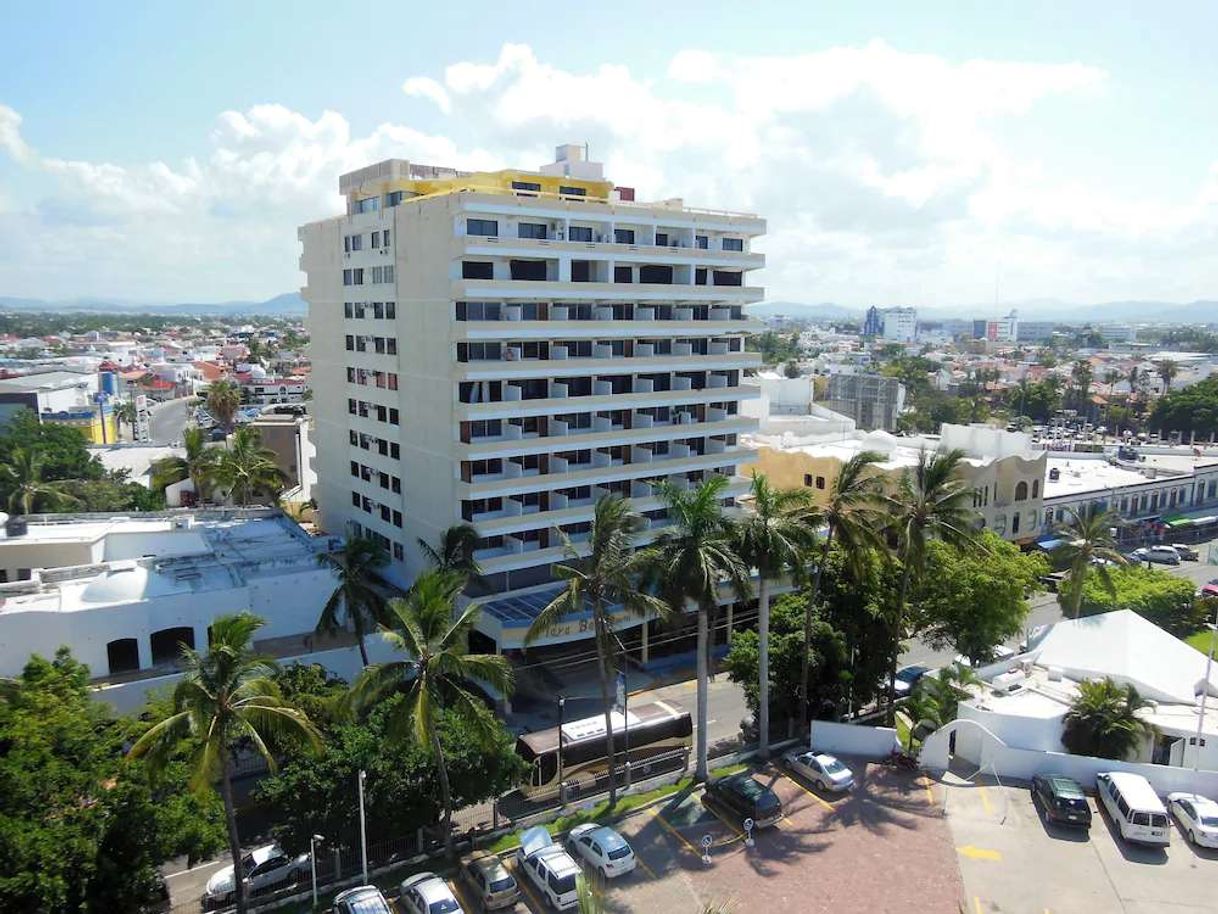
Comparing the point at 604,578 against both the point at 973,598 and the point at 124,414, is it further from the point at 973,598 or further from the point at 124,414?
the point at 124,414

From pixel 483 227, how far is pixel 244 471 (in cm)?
2863

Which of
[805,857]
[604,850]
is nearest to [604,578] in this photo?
[604,850]

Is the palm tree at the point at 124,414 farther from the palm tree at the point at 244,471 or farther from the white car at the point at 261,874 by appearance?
the white car at the point at 261,874

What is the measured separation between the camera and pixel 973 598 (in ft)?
143

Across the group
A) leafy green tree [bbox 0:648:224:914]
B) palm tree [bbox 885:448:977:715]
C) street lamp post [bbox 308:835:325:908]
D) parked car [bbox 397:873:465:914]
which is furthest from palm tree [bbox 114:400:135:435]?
palm tree [bbox 885:448:977:715]

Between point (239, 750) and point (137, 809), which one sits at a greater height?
point (137, 809)

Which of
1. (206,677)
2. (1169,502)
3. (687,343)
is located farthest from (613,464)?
(1169,502)

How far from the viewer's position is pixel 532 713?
142ft

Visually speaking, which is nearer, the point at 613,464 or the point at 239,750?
the point at 239,750

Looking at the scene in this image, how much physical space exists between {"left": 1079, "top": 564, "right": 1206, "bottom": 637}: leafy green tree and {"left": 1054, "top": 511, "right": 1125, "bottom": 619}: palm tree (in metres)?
1.18

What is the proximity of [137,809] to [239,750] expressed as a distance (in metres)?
12.2

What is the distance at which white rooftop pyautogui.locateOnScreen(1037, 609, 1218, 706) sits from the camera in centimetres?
3991

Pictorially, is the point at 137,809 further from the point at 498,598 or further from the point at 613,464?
the point at 613,464

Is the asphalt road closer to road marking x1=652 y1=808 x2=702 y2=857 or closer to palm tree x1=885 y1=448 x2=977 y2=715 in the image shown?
road marking x1=652 y1=808 x2=702 y2=857
